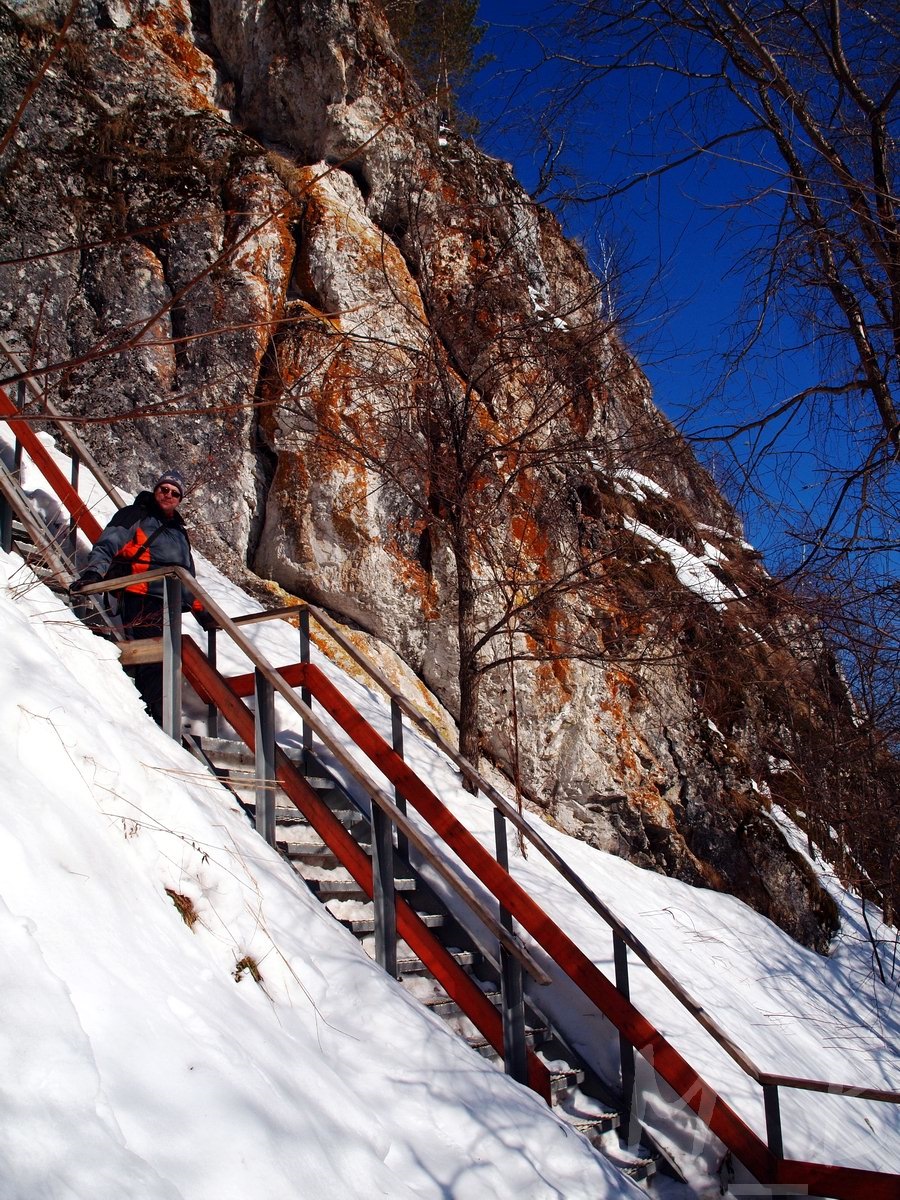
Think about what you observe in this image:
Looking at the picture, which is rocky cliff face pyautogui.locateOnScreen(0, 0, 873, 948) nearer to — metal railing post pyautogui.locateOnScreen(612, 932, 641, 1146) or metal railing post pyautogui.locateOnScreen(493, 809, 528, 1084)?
metal railing post pyautogui.locateOnScreen(612, 932, 641, 1146)

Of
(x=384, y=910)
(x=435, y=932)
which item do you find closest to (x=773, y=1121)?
(x=435, y=932)

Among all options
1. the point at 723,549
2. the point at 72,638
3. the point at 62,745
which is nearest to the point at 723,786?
the point at 723,549

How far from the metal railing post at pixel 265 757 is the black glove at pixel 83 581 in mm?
1351

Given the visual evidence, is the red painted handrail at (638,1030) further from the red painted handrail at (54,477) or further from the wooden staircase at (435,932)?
the red painted handrail at (54,477)

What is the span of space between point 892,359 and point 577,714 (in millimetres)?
6920

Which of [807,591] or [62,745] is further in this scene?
[807,591]

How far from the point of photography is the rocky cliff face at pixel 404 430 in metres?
9.23

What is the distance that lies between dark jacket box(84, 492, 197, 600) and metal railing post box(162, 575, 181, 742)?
1358 mm

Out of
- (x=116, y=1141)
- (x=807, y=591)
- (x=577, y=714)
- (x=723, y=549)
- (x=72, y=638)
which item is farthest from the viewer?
(x=577, y=714)

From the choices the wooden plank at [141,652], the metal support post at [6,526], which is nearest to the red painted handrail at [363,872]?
the wooden plank at [141,652]

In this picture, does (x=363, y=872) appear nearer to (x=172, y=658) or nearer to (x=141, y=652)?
(x=172, y=658)

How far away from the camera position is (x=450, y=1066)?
372cm

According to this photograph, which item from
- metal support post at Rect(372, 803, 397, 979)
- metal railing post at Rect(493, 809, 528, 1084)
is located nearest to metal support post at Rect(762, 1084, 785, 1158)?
metal railing post at Rect(493, 809, 528, 1084)

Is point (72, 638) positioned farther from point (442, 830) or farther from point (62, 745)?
point (442, 830)
